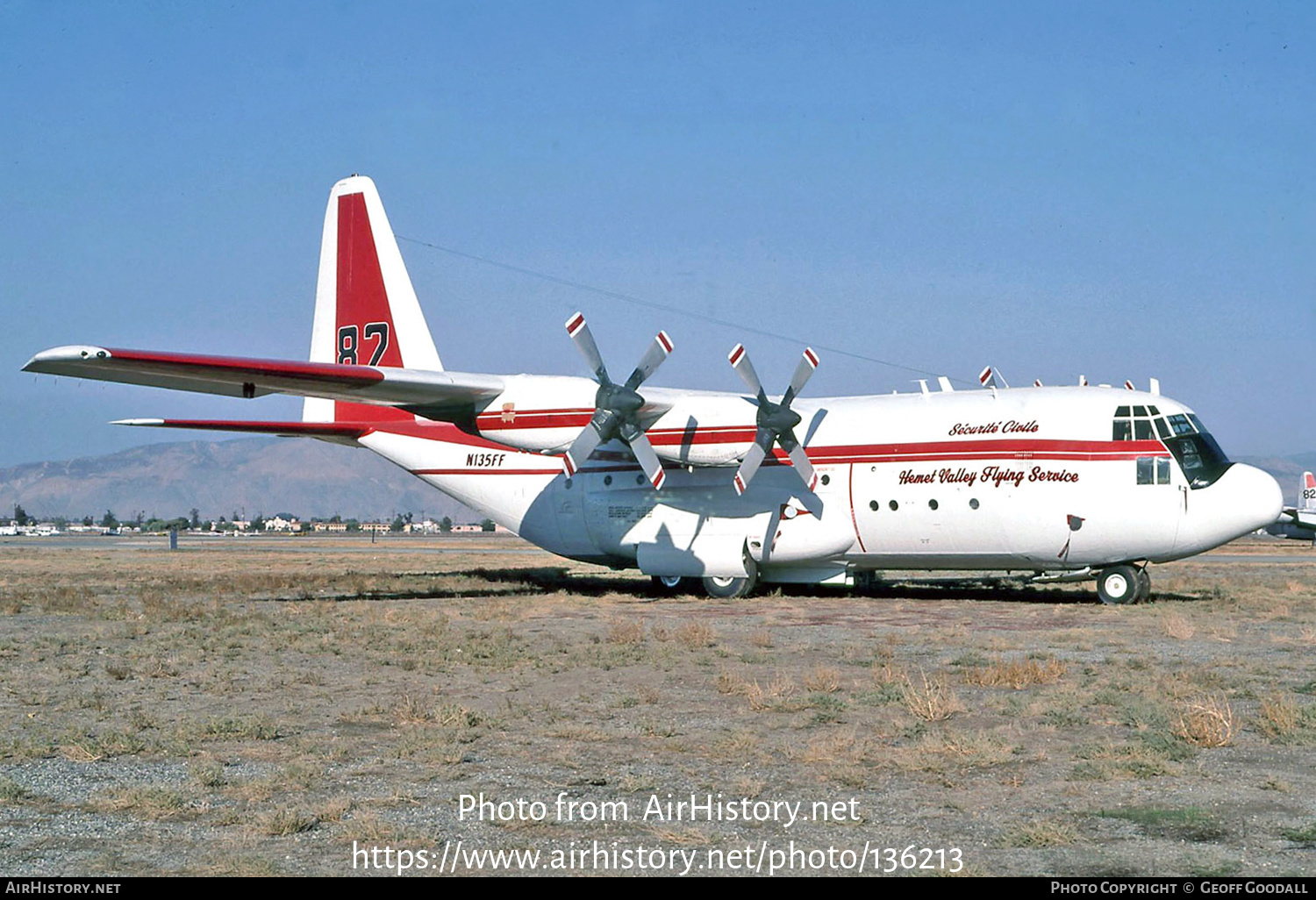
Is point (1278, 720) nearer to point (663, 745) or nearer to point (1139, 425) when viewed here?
point (663, 745)

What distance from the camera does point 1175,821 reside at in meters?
6.96

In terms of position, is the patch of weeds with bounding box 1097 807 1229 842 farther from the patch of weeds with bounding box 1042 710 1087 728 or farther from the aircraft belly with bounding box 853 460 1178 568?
the aircraft belly with bounding box 853 460 1178 568

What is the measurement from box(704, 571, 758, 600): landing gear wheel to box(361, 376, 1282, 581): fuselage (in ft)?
0.97

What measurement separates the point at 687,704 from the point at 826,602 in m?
11.8

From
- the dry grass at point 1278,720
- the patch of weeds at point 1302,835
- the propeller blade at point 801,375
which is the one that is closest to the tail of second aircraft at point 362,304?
the propeller blade at point 801,375

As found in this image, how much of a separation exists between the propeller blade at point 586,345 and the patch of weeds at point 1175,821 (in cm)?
1554

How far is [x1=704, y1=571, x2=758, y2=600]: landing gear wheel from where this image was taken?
926 inches

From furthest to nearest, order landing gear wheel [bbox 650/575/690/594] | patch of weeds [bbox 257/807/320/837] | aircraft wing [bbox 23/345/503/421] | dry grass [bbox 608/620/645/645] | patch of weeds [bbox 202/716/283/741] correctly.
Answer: landing gear wheel [bbox 650/575/690/594], aircraft wing [bbox 23/345/503/421], dry grass [bbox 608/620/645/645], patch of weeds [bbox 202/716/283/741], patch of weeds [bbox 257/807/320/837]

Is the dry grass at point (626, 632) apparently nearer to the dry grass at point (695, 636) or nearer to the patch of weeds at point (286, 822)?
the dry grass at point (695, 636)

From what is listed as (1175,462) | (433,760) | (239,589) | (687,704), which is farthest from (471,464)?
(433,760)

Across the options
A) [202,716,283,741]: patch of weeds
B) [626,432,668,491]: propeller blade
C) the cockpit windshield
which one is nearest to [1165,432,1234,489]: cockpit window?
the cockpit windshield

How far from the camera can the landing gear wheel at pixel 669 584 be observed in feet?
82.7

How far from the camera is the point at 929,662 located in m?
14.1

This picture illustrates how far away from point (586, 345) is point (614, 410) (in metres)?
1.31
